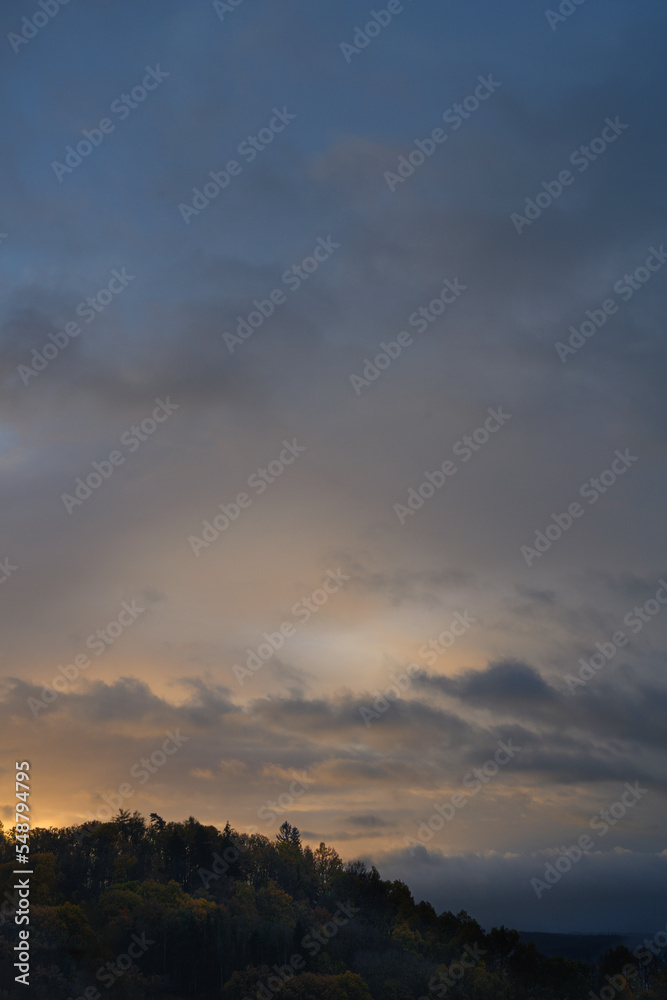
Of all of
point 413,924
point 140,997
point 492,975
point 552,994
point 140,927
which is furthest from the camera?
point 413,924

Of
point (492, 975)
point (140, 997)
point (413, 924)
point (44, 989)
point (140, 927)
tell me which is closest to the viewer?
point (44, 989)

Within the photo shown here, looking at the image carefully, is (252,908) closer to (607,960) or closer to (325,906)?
(325,906)

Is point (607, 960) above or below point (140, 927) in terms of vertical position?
below

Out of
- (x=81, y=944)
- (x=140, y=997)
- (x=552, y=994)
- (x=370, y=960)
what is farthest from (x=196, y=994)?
(x=552, y=994)

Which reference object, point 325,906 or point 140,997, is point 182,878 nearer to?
point 325,906

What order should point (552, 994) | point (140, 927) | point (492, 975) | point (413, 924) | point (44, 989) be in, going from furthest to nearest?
point (413, 924), point (552, 994), point (492, 975), point (140, 927), point (44, 989)

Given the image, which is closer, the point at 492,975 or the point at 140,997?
the point at 140,997

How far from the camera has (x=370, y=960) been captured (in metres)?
152

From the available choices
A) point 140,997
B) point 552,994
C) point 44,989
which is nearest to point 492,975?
point 552,994

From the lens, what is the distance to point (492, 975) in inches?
6348

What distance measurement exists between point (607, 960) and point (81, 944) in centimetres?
12226

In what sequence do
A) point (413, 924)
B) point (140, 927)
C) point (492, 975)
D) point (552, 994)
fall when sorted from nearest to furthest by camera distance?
point (140, 927) → point (492, 975) → point (552, 994) → point (413, 924)

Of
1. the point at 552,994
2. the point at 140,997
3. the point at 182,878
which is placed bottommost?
the point at 552,994

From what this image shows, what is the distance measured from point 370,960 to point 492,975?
85.9 ft
